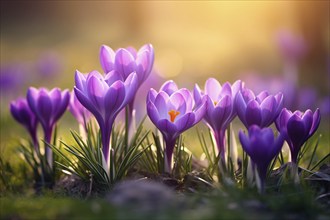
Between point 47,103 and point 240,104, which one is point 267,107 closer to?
point 240,104

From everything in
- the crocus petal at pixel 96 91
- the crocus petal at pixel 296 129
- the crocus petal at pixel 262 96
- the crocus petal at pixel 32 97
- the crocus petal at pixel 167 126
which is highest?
the crocus petal at pixel 96 91

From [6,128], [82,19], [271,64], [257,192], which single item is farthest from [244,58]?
[257,192]

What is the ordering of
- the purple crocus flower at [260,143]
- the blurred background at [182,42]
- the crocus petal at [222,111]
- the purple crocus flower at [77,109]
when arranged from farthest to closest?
the blurred background at [182,42], the purple crocus flower at [77,109], the crocus petal at [222,111], the purple crocus flower at [260,143]

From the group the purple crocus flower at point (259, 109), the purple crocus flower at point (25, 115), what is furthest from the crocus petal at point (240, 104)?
the purple crocus flower at point (25, 115)

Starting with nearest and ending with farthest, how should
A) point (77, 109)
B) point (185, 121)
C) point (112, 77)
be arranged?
point (185, 121) < point (112, 77) < point (77, 109)

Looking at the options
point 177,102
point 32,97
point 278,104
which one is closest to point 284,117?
point 278,104

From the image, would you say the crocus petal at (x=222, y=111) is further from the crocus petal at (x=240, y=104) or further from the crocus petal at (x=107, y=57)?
the crocus petal at (x=107, y=57)

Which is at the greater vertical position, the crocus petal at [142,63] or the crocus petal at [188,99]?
the crocus petal at [142,63]
